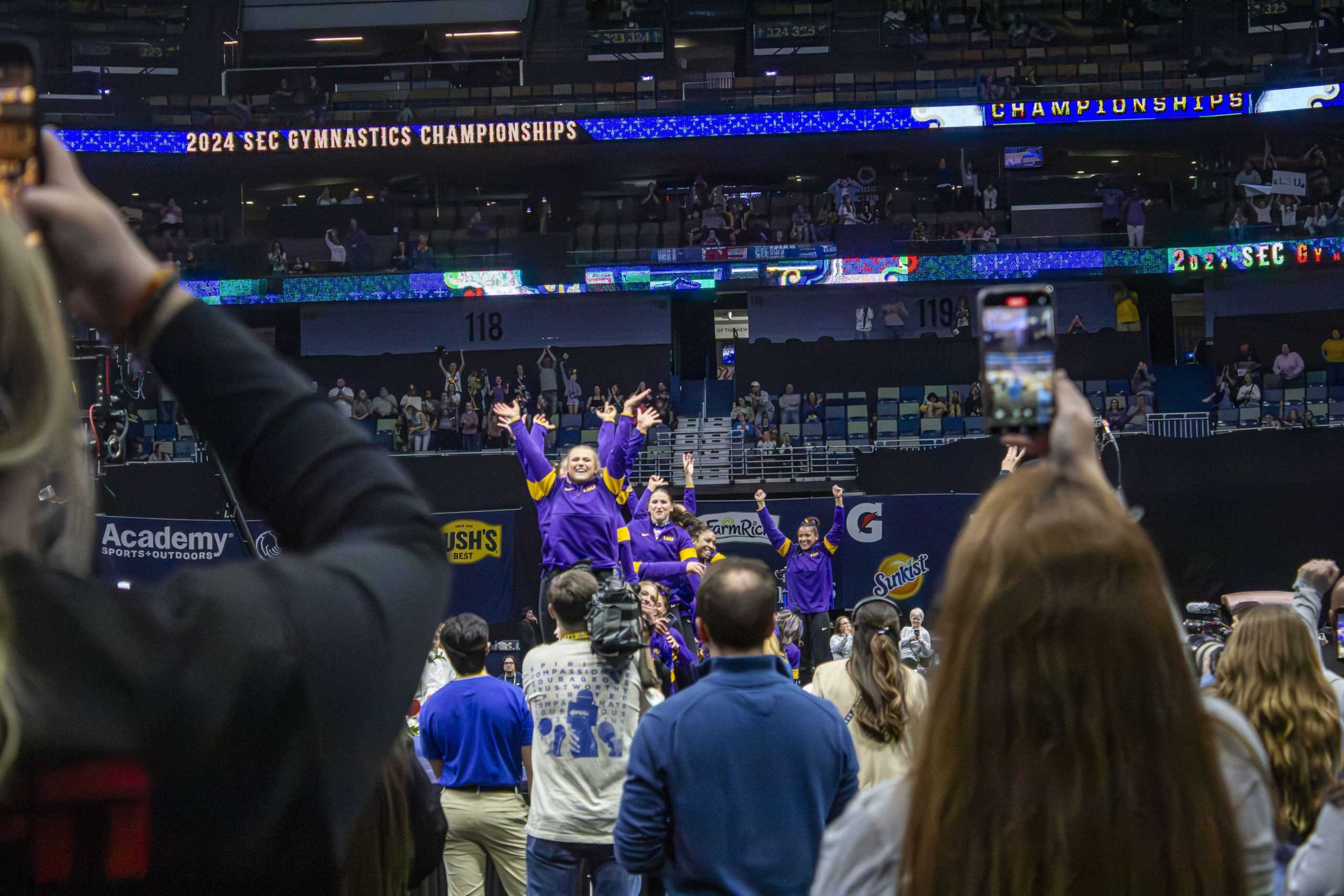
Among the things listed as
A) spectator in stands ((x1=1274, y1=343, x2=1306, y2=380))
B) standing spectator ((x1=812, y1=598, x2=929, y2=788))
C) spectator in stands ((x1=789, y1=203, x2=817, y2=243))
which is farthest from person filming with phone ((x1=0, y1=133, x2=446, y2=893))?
spectator in stands ((x1=789, y1=203, x2=817, y2=243))

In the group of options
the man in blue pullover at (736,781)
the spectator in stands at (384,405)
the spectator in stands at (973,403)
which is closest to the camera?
the man in blue pullover at (736,781)

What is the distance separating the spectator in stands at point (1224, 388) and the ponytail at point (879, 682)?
72.0 ft

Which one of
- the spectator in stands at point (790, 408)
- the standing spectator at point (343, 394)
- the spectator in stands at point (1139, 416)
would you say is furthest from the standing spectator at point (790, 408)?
the standing spectator at point (343, 394)

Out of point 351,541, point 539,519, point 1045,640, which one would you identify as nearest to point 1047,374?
point 1045,640

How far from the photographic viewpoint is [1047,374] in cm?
175

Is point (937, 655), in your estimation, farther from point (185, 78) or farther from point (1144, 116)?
point (185, 78)

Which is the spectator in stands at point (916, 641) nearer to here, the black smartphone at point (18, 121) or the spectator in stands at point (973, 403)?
the spectator in stands at point (973, 403)

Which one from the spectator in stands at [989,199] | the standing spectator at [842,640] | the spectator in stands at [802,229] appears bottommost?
the standing spectator at [842,640]

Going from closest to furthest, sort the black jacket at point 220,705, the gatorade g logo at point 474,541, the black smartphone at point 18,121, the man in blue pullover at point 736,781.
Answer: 1. the black jacket at point 220,705
2. the black smartphone at point 18,121
3. the man in blue pullover at point 736,781
4. the gatorade g logo at point 474,541

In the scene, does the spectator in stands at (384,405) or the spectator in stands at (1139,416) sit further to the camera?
the spectator in stands at (384,405)

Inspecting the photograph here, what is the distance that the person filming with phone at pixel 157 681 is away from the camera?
0.81 meters

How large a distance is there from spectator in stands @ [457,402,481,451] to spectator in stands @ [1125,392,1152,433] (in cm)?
1182

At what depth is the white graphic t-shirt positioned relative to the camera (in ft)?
17.0

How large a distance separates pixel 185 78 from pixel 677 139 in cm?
1234
